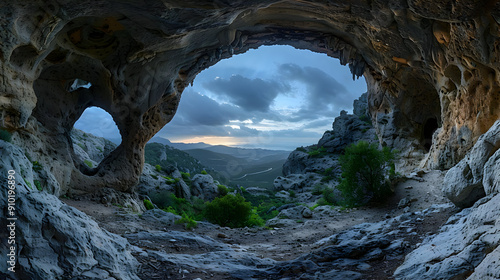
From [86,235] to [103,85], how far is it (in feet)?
46.1

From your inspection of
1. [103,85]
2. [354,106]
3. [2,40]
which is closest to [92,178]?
[103,85]

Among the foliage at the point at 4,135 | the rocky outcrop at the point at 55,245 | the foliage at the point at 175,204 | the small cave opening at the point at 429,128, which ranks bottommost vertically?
the foliage at the point at 175,204

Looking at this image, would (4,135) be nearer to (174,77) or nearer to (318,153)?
(174,77)

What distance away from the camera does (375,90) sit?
23.6 m

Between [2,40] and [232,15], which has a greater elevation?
[232,15]

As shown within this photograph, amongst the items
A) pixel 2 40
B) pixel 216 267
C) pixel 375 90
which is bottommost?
pixel 216 267

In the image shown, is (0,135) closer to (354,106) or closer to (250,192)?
(250,192)

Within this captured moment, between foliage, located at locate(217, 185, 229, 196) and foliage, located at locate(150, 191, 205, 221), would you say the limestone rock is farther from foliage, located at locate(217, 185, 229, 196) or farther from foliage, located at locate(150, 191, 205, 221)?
foliage, located at locate(217, 185, 229, 196)

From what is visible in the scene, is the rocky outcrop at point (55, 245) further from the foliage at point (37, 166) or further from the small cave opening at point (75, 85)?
the small cave opening at point (75, 85)

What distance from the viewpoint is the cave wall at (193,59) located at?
10727 millimetres

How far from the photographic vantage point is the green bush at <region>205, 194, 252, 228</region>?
16500 millimetres

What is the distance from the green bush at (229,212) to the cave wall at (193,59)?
19.7 ft

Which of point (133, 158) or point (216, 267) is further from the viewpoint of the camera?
point (133, 158)

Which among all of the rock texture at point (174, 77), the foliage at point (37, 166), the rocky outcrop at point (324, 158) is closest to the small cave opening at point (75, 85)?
the rock texture at point (174, 77)
